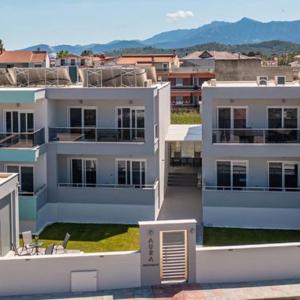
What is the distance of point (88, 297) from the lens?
18.2 metres

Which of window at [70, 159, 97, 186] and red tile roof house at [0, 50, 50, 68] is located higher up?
red tile roof house at [0, 50, 50, 68]

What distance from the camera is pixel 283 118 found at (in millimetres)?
26969

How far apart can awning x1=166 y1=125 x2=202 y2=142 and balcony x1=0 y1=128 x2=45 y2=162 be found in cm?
893

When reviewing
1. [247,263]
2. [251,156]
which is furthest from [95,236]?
[247,263]

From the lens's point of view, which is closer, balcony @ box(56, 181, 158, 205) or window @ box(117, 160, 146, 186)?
balcony @ box(56, 181, 158, 205)

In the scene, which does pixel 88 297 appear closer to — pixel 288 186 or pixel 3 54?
pixel 288 186

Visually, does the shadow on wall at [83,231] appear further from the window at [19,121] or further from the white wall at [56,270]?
the white wall at [56,270]

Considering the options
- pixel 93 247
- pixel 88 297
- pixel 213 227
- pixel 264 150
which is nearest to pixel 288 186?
pixel 264 150

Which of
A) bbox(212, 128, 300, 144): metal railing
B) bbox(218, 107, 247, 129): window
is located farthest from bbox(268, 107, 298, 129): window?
bbox(218, 107, 247, 129): window

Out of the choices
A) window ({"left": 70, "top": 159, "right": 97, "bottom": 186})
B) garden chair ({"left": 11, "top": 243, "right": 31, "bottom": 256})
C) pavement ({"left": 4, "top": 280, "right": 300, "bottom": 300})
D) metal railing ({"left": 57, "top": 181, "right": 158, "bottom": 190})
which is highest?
window ({"left": 70, "top": 159, "right": 97, "bottom": 186})

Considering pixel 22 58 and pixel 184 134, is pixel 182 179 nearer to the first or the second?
pixel 184 134

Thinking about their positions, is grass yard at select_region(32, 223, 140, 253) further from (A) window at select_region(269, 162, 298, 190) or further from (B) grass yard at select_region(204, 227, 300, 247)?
(A) window at select_region(269, 162, 298, 190)

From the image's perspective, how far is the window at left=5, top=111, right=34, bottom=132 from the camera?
90.4ft

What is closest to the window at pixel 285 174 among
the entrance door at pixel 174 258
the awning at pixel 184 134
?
the awning at pixel 184 134
